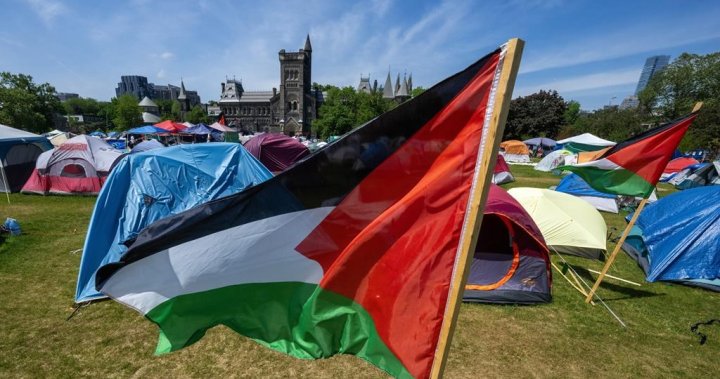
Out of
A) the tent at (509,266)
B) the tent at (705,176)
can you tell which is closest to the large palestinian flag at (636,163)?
the tent at (509,266)

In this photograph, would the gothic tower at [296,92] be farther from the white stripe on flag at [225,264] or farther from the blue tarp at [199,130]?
the white stripe on flag at [225,264]

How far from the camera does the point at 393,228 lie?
92.5 inches

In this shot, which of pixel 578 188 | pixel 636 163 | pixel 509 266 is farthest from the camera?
pixel 578 188

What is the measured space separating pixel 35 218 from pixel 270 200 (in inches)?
443

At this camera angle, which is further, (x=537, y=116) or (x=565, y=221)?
(x=537, y=116)

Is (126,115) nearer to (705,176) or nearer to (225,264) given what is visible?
(225,264)

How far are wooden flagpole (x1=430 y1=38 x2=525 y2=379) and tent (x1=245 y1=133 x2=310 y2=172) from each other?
14.4m

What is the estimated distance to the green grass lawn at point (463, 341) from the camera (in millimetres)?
4020

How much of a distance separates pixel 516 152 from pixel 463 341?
33.2 meters

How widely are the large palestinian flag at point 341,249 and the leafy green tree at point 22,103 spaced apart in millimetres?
57159

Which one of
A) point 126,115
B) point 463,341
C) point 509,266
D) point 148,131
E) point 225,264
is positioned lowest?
point 463,341

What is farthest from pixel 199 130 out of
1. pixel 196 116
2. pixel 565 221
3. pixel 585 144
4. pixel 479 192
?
pixel 196 116

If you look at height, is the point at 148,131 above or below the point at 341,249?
above

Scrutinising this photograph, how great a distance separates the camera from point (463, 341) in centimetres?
464
